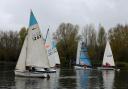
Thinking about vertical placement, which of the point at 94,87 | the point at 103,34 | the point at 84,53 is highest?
the point at 103,34

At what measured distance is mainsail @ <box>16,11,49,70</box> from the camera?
52.2 meters

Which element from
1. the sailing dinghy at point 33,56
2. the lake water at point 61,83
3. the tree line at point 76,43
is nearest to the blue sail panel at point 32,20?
the sailing dinghy at point 33,56

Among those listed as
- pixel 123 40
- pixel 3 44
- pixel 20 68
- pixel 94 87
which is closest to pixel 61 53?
pixel 123 40

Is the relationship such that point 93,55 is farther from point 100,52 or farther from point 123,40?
point 123,40

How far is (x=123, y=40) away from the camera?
126375 mm

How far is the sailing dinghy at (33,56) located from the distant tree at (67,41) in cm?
6968

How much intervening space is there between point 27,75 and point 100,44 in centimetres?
8819

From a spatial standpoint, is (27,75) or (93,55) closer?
(27,75)

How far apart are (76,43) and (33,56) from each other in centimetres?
8014

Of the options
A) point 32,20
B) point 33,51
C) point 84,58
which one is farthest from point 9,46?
point 33,51

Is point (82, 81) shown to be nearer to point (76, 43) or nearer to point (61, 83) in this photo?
point (61, 83)

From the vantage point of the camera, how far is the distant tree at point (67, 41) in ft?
424

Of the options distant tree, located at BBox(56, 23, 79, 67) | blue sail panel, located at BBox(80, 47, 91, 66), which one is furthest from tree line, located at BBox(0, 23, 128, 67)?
blue sail panel, located at BBox(80, 47, 91, 66)

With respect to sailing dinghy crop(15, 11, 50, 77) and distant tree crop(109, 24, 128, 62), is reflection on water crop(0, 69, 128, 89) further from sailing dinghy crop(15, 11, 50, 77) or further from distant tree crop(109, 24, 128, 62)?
distant tree crop(109, 24, 128, 62)
